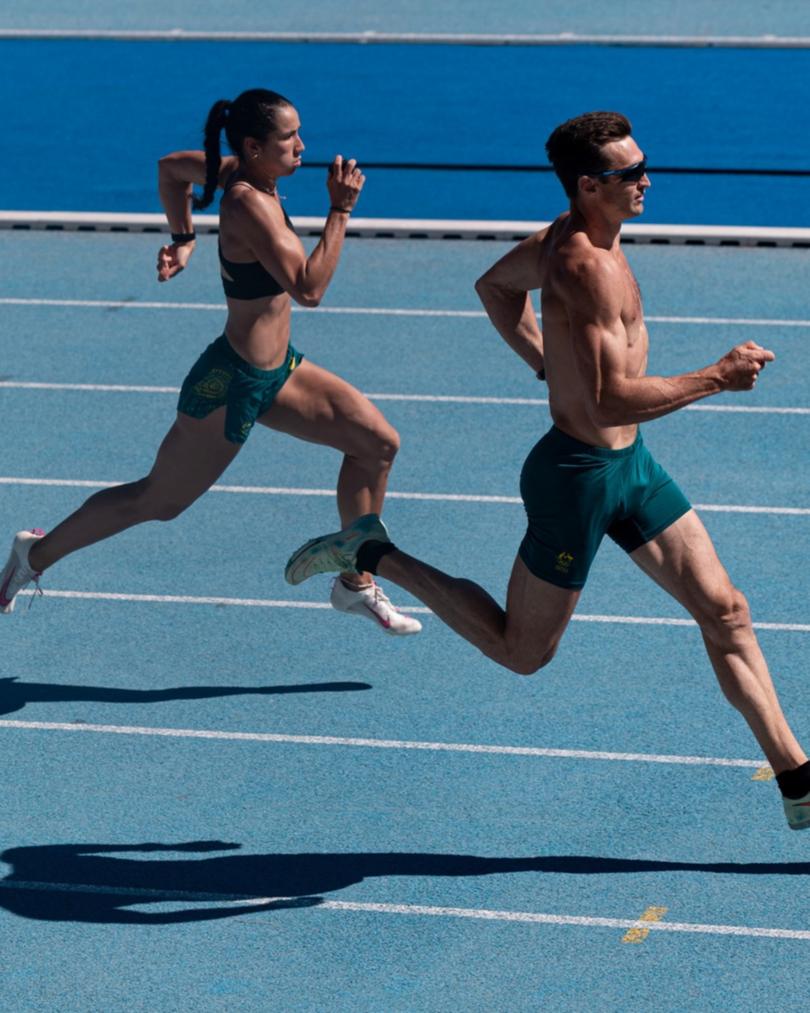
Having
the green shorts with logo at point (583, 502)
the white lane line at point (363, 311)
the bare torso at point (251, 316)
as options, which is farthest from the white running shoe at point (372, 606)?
the white lane line at point (363, 311)

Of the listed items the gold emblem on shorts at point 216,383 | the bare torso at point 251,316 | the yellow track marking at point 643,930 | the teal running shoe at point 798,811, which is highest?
the bare torso at point 251,316

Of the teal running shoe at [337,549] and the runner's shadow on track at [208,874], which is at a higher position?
the teal running shoe at [337,549]

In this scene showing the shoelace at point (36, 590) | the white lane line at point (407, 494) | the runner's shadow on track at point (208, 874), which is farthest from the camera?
the white lane line at point (407, 494)

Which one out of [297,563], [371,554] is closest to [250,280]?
[297,563]

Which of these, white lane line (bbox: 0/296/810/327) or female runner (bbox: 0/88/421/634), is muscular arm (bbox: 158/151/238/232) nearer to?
female runner (bbox: 0/88/421/634)

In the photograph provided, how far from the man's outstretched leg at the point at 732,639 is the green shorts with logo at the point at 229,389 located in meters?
1.86

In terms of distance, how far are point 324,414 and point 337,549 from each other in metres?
0.79

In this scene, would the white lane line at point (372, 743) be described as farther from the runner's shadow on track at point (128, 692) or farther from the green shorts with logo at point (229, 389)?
the green shorts with logo at point (229, 389)

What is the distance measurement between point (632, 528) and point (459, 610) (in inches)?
25.3

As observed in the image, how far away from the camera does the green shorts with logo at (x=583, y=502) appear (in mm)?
5160

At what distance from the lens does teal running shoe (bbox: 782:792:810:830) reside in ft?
17.1

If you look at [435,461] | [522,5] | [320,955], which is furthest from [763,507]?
[522,5]

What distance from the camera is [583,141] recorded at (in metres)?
4.95

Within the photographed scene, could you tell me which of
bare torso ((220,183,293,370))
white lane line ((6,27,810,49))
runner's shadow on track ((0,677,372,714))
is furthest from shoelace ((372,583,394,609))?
white lane line ((6,27,810,49))
